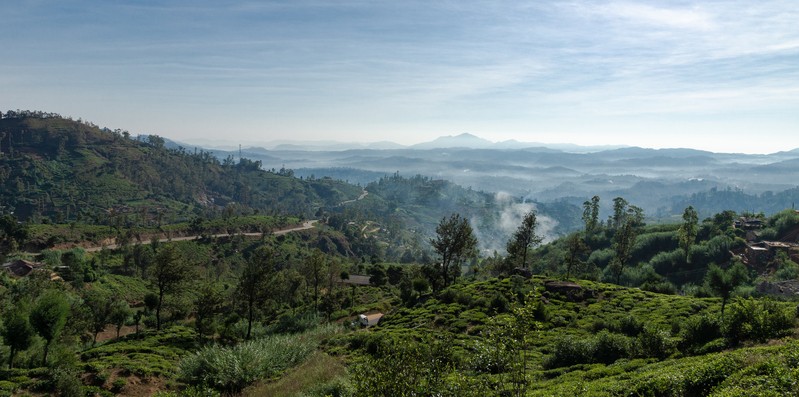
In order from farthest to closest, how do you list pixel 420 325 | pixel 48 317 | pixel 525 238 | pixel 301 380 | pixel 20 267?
pixel 20 267 → pixel 525 238 → pixel 420 325 → pixel 48 317 → pixel 301 380

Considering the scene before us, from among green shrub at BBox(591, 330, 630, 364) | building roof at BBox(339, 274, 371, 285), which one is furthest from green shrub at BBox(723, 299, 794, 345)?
building roof at BBox(339, 274, 371, 285)

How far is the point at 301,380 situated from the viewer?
21812 mm

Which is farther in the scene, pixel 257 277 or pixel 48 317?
pixel 257 277

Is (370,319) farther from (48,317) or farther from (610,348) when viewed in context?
(610,348)

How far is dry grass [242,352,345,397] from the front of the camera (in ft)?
67.1

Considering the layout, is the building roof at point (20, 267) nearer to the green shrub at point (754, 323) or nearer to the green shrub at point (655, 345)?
the green shrub at point (655, 345)

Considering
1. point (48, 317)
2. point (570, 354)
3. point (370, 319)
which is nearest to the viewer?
point (570, 354)

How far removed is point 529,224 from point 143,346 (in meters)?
45.7

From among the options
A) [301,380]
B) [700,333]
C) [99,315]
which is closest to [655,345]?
[700,333]

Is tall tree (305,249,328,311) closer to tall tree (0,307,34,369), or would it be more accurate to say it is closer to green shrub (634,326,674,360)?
tall tree (0,307,34,369)

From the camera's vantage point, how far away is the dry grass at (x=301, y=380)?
20.4 meters

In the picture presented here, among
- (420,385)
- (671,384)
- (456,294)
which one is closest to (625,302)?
(456,294)

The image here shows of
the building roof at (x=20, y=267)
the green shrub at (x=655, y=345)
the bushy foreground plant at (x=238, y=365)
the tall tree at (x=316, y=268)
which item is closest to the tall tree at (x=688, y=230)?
the tall tree at (x=316, y=268)

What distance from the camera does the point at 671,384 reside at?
46.5ft
